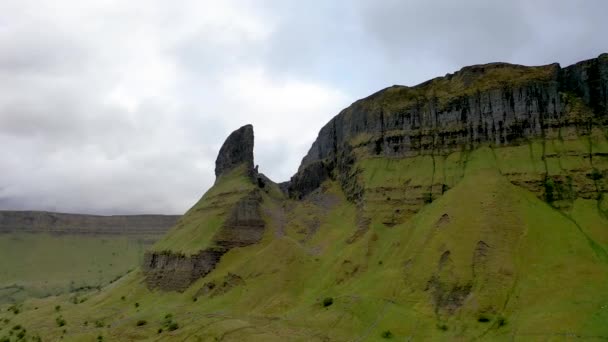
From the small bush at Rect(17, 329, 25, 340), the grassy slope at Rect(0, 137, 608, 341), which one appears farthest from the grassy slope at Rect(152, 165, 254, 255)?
the small bush at Rect(17, 329, 25, 340)

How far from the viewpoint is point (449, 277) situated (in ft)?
220

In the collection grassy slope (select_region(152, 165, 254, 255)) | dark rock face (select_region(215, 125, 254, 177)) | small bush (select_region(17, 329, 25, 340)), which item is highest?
dark rock face (select_region(215, 125, 254, 177))

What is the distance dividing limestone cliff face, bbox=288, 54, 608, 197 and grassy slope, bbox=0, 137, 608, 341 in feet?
10.8

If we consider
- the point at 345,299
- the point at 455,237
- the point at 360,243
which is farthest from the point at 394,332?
the point at 360,243

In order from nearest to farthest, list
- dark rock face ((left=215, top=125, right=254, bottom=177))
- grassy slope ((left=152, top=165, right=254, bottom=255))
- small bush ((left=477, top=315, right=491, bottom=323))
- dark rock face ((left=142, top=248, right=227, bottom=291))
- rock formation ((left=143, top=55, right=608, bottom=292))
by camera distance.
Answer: small bush ((left=477, top=315, right=491, bottom=323)), rock formation ((left=143, top=55, right=608, bottom=292)), dark rock face ((left=142, top=248, right=227, bottom=291)), grassy slope ((left=152, top=165, right=254, bottom=255)), dark rock face ((left=215, top=125, right=254, bottom=177))

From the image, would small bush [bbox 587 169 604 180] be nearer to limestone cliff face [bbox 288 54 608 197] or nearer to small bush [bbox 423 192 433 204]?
limestone cliff face [bbox 288 54 608 197]

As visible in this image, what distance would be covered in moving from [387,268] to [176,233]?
51.9 meters

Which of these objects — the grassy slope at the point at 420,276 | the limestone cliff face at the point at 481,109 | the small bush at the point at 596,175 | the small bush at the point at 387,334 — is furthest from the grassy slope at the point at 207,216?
the small bush at the point at 596,175

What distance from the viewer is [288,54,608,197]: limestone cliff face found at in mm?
85188

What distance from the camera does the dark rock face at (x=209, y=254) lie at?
306 ft

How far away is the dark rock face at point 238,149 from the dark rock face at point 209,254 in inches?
664

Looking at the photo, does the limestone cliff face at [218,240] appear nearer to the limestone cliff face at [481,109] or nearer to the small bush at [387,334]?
the limestone cliff face at [481,109]

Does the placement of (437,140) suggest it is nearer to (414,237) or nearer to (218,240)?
(414,237)

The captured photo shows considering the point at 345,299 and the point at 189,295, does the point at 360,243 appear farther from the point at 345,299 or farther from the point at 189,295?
the point at 189,295
